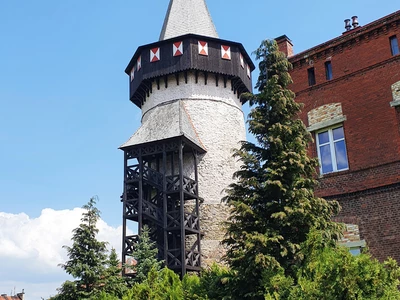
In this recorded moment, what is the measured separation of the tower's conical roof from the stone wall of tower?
3234mm

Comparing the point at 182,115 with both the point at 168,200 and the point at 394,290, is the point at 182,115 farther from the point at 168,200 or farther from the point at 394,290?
the point at 394,290

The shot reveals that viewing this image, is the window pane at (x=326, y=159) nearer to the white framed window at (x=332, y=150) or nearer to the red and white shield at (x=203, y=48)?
the white framed window at (x=332, y=150)

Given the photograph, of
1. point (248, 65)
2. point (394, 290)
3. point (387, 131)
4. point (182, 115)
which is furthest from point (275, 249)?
point (248, 65)

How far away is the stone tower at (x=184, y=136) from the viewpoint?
2384cm

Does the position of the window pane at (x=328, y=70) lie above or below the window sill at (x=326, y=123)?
above

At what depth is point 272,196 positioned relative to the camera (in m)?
11.8

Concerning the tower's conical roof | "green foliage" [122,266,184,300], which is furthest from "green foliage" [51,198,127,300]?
the tower's conical roof

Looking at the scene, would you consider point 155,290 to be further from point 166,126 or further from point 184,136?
point 166,126

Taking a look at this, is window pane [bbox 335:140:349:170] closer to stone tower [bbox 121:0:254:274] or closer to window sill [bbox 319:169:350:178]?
window sill [bbox 319:169:350:178]

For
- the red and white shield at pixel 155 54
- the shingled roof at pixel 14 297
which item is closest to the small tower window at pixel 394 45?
the red and white shield at pixel 155 54

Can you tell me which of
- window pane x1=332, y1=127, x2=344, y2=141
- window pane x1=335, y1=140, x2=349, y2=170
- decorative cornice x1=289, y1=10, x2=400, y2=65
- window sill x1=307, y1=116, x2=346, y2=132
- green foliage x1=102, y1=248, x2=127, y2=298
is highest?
decorative cornice x1=289, y1=10, x2=400, y2=65

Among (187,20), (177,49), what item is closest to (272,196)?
(177,49)

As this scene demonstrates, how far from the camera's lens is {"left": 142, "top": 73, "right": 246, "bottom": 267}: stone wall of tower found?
24812mm

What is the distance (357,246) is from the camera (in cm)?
1304
